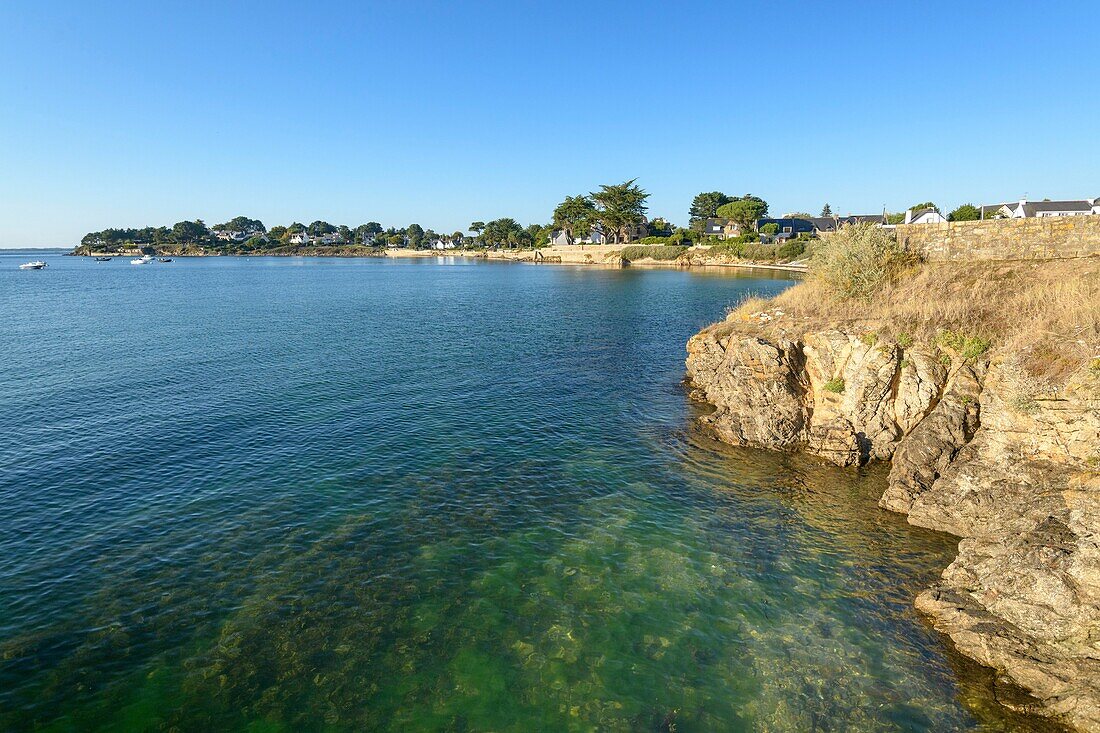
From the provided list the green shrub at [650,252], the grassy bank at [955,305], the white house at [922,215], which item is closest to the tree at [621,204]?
the green shrub at [650,252]

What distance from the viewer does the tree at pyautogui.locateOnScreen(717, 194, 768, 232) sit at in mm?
179875

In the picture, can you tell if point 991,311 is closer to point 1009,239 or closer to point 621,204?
point 1009,239

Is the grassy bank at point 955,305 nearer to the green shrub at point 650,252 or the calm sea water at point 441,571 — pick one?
the calm sea water at point 441,571

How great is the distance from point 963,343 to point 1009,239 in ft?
42.5

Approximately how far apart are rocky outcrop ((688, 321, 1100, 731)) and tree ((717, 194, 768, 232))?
166 meters

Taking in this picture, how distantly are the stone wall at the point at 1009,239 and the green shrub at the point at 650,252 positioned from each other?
139m

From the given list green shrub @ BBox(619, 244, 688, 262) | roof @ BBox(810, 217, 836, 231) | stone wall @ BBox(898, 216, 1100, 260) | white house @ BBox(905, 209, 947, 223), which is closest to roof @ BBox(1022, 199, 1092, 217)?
white house @ BBox(905, 209, 947, 223)

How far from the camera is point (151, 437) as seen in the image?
28.1 meters

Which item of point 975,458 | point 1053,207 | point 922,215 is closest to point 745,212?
point 922,215

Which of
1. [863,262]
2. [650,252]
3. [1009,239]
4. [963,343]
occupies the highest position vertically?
[650,252]

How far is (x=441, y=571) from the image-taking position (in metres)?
17.5

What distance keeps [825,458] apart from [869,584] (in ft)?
30.9

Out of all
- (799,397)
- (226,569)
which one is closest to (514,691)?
(226,569)

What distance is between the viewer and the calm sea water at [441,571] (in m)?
12.6
